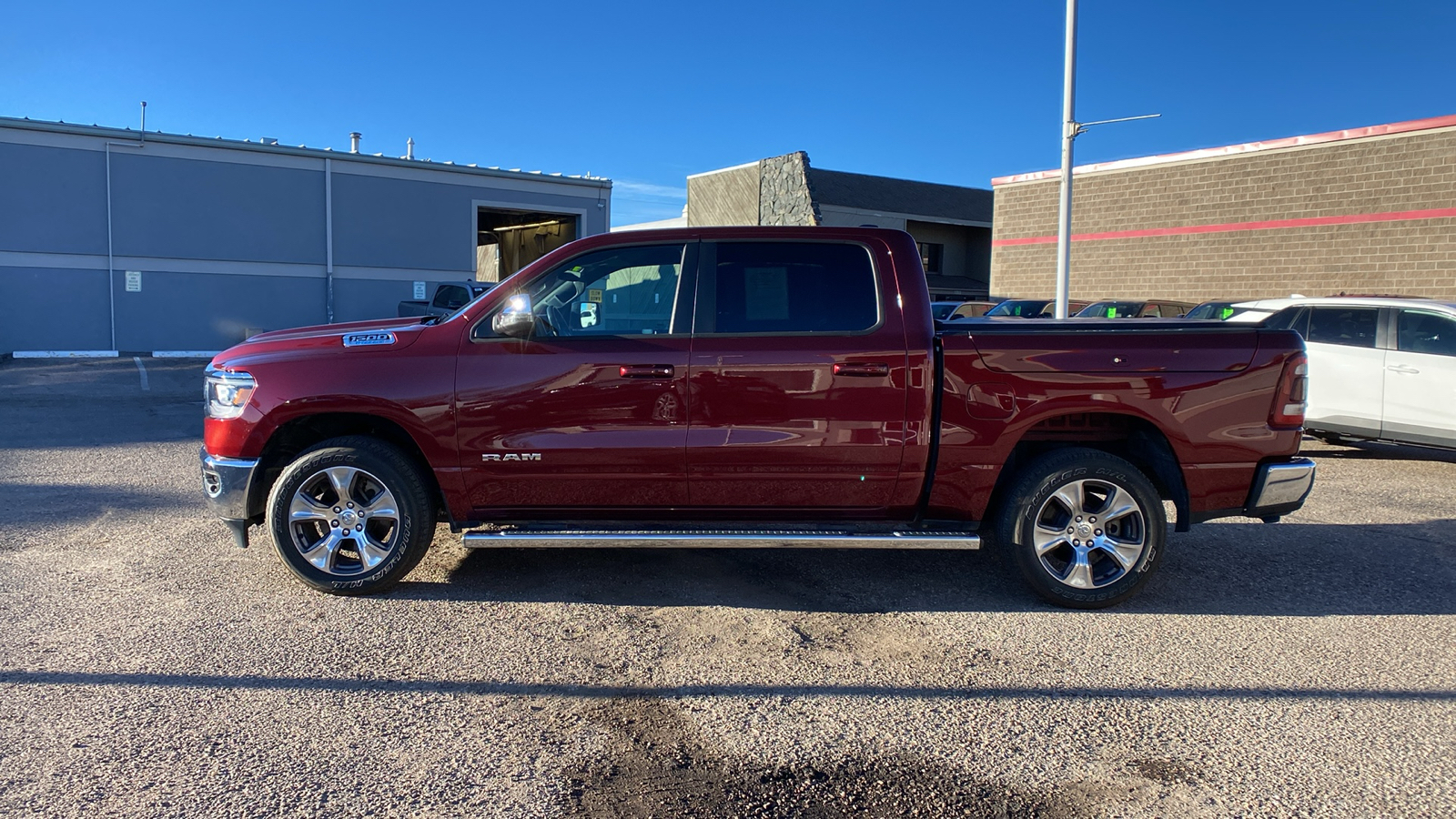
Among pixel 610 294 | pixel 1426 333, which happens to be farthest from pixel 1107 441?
pixel 1426 333

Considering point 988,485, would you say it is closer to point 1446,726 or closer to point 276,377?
point 1446,726

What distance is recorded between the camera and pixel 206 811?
3.03 meters

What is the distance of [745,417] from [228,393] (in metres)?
2.75

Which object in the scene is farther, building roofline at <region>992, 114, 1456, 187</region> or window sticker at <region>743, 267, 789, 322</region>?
building roofline at <region>992, 114, 1456, 187</region>

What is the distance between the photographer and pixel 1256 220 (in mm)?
25203

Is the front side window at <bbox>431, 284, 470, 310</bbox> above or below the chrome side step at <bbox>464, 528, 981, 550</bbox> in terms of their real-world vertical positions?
above

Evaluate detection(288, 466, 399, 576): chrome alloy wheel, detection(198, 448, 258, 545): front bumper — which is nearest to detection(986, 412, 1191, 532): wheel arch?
detection(288, 466, 399, 576): chrome alloy wheel

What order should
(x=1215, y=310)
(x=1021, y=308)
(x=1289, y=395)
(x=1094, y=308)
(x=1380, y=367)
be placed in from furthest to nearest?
1. (x=1021, y=308)
2. (x=1094, y=308)
3. (x=1215, y=310)
4. (x=1380, y=367)
5. (x=1289, y=395)

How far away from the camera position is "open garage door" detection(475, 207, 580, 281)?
91.1 ft

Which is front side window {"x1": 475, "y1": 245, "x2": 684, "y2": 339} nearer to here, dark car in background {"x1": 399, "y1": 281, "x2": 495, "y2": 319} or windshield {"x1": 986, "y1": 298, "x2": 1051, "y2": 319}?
dark car in background {"x1": 399, "y1": 281, "x2": 495, "y2": 319}

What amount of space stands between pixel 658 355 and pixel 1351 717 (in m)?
3.41

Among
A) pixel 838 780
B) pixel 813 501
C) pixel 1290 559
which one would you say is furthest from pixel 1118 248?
pixel 838 780

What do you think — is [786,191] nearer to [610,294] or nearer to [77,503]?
[77,503]

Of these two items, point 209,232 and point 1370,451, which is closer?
point 1370,451
